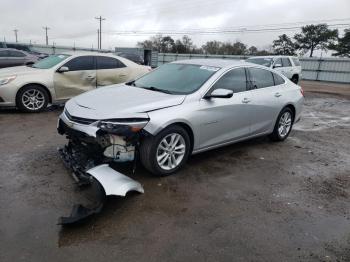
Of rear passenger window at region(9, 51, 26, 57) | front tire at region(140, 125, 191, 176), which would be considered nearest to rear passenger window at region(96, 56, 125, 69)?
front tire at region(140, 125, 191, 176)

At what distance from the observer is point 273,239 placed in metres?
3.47

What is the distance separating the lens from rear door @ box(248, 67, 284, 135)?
6023 mm

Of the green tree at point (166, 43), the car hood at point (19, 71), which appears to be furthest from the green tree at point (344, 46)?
the car hood at point (19, 71)

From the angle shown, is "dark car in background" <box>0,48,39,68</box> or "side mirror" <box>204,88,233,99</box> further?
"dark car in background" <box>0,48,39,68</box>

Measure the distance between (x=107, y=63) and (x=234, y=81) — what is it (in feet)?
16.2

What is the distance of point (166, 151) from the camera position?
470cm

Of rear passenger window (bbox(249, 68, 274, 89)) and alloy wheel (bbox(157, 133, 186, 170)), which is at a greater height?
rear passenger window (bbox(249, 68, 274, 89))

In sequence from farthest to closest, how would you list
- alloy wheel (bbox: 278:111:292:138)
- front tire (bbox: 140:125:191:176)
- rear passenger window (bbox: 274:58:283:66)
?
rear passenger window (bbox: 274:58:283:66) → alloy wheel (bbox: 278:111:292:138) → front tire (bbox: 140:125:191:176)

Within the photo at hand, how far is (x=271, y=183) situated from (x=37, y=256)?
3158mm

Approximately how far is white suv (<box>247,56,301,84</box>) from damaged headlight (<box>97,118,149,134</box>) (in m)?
13.7

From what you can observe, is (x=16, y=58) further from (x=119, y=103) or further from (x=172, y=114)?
(x=172, y=114)

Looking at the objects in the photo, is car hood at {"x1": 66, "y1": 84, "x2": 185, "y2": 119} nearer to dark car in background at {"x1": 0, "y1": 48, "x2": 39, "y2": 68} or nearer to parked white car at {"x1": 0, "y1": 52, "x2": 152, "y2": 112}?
parked white car at {"x1": 0, "y1": 52, "x2": 152, "y2": 112}

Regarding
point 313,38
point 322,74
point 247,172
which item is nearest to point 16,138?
point 247,172

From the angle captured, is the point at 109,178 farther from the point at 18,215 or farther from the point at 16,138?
the point at 16,138
